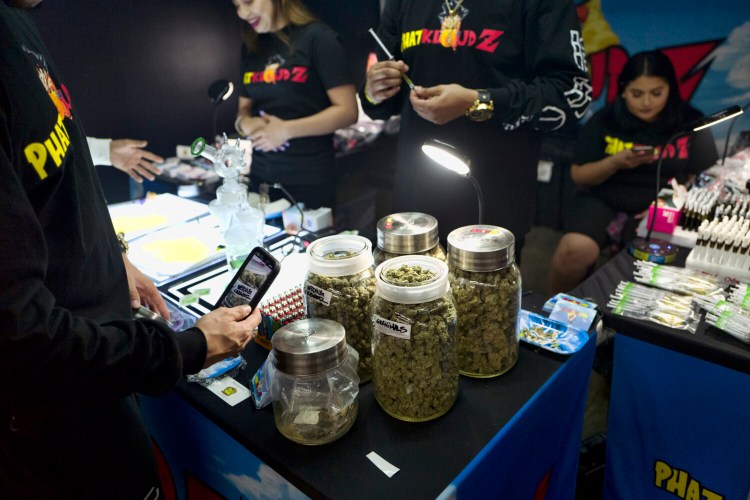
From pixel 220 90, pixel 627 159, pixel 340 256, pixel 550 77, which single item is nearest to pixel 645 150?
pixel 627 159

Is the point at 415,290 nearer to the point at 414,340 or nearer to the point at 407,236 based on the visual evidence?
the point at 414,340

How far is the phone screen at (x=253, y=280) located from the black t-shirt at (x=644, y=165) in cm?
241

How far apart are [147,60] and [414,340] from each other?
10.4 ft

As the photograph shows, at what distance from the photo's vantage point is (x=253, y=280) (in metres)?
0.96

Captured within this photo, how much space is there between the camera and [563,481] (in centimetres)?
125

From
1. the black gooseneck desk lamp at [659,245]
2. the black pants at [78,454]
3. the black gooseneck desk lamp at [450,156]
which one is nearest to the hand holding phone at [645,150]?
the black gooseneck desk lamp at [659,245]

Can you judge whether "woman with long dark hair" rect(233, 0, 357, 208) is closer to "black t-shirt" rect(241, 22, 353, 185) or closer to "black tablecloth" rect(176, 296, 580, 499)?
"black t-shirt" rect(241, 22, 353, 185)

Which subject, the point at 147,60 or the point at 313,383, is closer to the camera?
the point at 313,383

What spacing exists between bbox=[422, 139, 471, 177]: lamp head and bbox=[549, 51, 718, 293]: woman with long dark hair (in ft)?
5.50

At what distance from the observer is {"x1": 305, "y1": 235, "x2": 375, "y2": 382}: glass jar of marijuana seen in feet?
2.85

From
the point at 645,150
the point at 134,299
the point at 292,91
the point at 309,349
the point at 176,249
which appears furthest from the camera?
the point at 645,150

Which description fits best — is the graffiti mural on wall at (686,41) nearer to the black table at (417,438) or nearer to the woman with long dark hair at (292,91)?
the woman with long dark hair at (292,91)

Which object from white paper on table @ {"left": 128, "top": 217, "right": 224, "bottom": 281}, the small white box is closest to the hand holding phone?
the small white box

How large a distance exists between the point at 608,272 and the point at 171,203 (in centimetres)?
165
